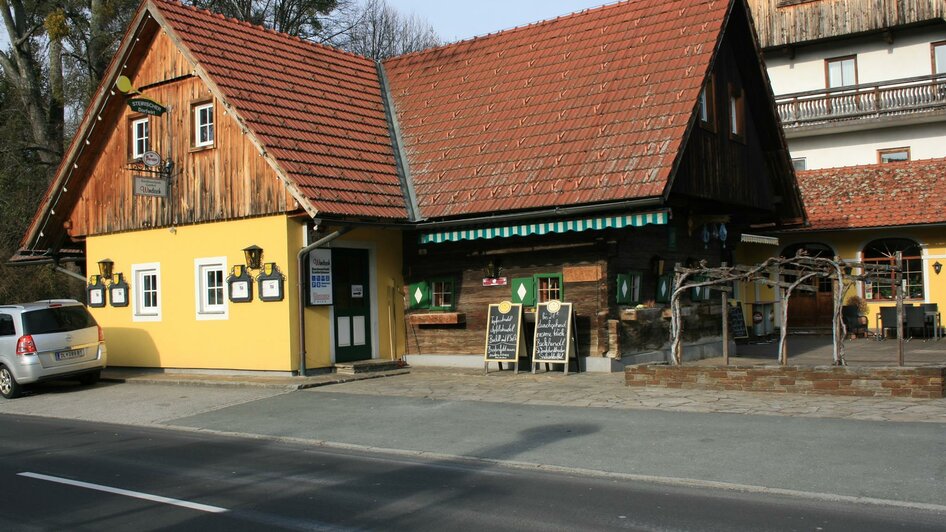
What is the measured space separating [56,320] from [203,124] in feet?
15.8

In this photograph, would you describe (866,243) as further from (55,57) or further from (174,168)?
(55,57)

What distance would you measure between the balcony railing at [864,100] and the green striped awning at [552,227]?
20925mm

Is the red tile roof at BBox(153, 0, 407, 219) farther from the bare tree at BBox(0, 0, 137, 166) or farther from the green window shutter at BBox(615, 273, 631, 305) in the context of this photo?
the bare tree at BBox(0, 0, 137, 166)

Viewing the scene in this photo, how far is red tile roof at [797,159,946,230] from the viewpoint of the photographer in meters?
24.5

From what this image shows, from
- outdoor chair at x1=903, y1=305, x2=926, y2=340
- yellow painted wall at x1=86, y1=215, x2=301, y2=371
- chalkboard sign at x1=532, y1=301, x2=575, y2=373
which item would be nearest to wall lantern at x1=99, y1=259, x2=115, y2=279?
yellow painted wall at x1=86, y1=215, x2=301, y2=371

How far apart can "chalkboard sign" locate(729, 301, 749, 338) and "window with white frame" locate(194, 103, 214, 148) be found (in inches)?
521

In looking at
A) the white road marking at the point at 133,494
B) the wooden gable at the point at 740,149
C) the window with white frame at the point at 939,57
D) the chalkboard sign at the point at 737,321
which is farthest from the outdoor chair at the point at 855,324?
the white road marking at the point at 133,494

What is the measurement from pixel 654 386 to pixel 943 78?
2429cm

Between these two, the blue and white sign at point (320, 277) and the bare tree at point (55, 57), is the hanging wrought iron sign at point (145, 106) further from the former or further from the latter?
the bare tree at point (55, 57)

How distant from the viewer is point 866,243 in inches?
1019

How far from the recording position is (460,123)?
64.8ft

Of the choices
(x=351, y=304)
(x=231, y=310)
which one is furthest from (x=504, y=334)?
(x=231, y=310)

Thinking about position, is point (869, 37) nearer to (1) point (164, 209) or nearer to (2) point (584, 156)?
(2) point (584, 156)

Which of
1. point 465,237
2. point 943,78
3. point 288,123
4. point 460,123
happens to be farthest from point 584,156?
point 943,78
